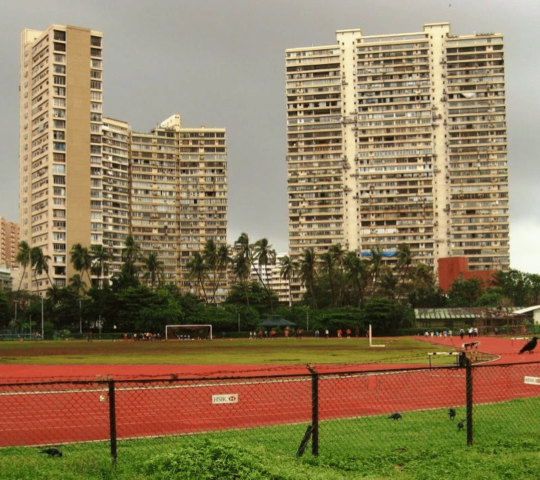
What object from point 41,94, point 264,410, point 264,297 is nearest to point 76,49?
point 41,94

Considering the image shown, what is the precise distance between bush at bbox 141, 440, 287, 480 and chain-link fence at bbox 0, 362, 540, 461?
1.32 m

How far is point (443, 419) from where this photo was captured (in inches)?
561

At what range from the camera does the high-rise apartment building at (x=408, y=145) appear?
161750 mm

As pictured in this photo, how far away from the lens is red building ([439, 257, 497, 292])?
148 m

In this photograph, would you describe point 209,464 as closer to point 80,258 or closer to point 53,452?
point 53,452

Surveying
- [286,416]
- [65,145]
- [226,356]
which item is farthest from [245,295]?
[286,416]

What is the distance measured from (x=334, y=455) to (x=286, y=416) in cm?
522

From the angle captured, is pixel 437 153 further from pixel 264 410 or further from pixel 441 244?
pixel 264 410

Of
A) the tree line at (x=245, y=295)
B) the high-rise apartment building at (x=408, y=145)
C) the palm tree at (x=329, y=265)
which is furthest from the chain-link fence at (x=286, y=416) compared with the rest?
the high-rise apartment building at (x=408, y=145)

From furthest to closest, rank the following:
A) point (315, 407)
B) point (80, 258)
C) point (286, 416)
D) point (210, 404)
A: point (80, 258) → point (210, 404) → point (286, 416) → point (315, 407)

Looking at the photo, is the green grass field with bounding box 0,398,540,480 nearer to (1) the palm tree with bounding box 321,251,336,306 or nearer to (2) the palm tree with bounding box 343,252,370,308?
(2) the palm tree with bounding box 343,252,370,308

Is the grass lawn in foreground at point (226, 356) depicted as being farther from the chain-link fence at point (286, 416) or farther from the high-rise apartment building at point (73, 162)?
the high-rise apartment building at point (73, 162)

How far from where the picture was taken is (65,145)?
132000 mm

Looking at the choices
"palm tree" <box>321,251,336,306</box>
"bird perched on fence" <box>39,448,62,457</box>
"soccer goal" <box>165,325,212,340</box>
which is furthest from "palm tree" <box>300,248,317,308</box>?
"bird perched on fence" <box>39,448,62,457</box>
